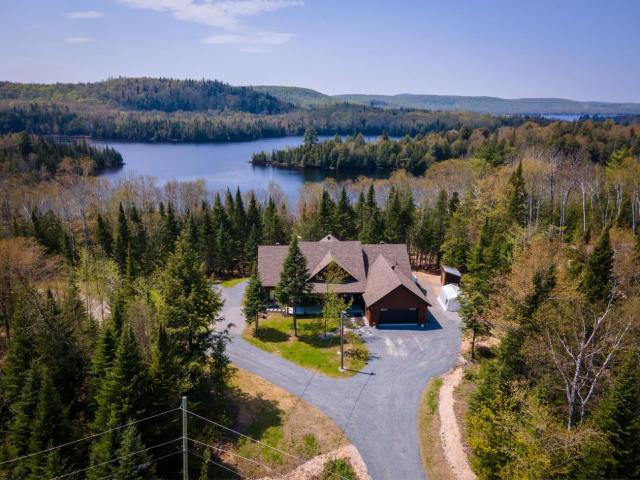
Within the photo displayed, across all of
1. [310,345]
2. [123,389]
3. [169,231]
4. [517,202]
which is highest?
[517,202]

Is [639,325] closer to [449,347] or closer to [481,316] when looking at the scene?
[481,316]

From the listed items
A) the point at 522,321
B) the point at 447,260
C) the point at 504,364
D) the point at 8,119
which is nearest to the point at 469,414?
the point at 504,364

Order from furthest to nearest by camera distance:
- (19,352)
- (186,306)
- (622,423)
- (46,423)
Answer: (186,306) < (19,352) < (46,423) < (622,423)

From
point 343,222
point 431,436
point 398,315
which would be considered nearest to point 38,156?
point 343,222

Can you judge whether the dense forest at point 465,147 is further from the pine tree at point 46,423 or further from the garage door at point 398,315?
the pine tree at point 46,423

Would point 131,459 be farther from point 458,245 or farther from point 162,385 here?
point 458,245

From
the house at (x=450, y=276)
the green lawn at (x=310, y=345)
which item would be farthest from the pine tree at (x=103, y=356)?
the house at (x=450, y=276)
